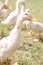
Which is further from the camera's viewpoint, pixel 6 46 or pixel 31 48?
pixel 31 48

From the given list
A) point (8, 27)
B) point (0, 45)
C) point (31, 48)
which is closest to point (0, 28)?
point (8, 27)

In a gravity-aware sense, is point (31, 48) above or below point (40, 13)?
below

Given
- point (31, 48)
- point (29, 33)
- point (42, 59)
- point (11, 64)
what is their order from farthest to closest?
point (29, 33) < point (31, 48) < point (42, 59) < point (11, 64)

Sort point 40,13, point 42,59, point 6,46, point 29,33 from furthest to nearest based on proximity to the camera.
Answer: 1. point 40,13
2. point 29,33
3. point 42,59
4. point 6,46

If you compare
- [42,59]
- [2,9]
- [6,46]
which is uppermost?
[2,9]

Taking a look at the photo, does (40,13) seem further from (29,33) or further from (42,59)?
(42,59)

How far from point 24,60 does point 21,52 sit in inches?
18.7

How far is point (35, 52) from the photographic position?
6.07 m

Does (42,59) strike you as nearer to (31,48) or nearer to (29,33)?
(31,48)

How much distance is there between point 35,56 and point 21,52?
1.33 feet

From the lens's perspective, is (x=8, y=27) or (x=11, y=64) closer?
(x=11, y=64)

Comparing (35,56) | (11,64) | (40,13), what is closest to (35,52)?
(35,56)

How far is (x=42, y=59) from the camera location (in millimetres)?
5719

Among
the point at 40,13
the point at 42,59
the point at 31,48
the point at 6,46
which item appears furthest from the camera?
the point at 40,13
